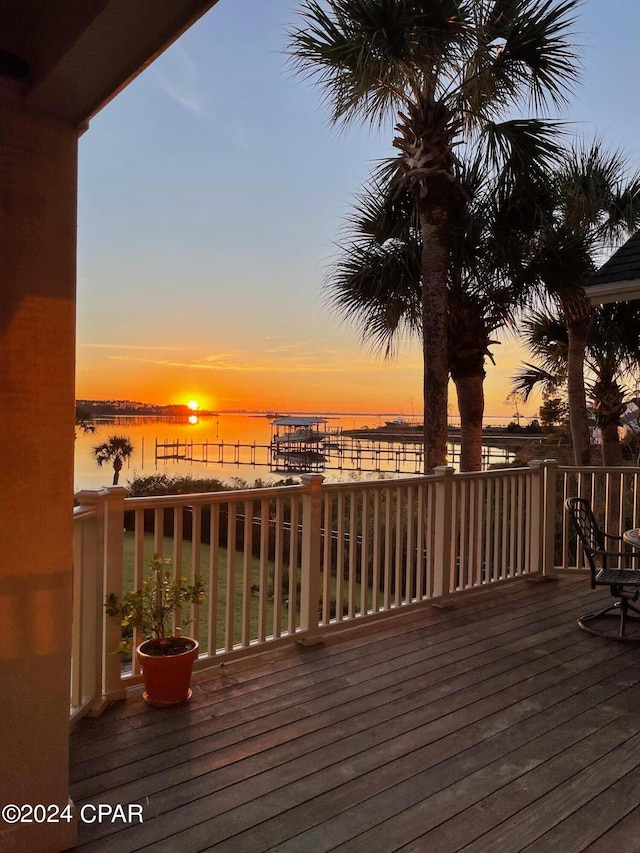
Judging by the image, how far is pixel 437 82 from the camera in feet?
21.3

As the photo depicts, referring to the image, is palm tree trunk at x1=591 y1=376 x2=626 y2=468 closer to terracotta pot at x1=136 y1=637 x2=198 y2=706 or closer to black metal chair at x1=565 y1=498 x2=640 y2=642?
black metal chair at x1=565 y1=498 x2=640 y2=642

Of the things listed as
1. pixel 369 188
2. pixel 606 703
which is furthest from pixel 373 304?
pixel 606 703

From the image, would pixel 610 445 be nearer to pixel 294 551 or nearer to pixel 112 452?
pixel 294 551

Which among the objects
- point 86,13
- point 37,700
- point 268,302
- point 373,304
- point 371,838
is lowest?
point 371,838

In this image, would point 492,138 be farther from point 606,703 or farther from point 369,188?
point 606,703

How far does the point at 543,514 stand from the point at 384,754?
3.41 m

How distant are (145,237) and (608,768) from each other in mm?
10913

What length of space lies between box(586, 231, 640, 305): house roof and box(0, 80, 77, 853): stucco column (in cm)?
489

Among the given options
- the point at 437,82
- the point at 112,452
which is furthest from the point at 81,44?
the point at 112,452

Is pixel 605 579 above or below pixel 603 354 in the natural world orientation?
below

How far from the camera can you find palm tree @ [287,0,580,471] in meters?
5.75

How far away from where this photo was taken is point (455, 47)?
A: 19.6 feet

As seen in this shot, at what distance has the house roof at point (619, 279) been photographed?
5.30m

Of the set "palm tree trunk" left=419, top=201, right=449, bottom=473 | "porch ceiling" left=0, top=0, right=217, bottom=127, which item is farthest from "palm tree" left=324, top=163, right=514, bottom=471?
"porch ceiling" left=0, top=0, right=217, bottom=127
